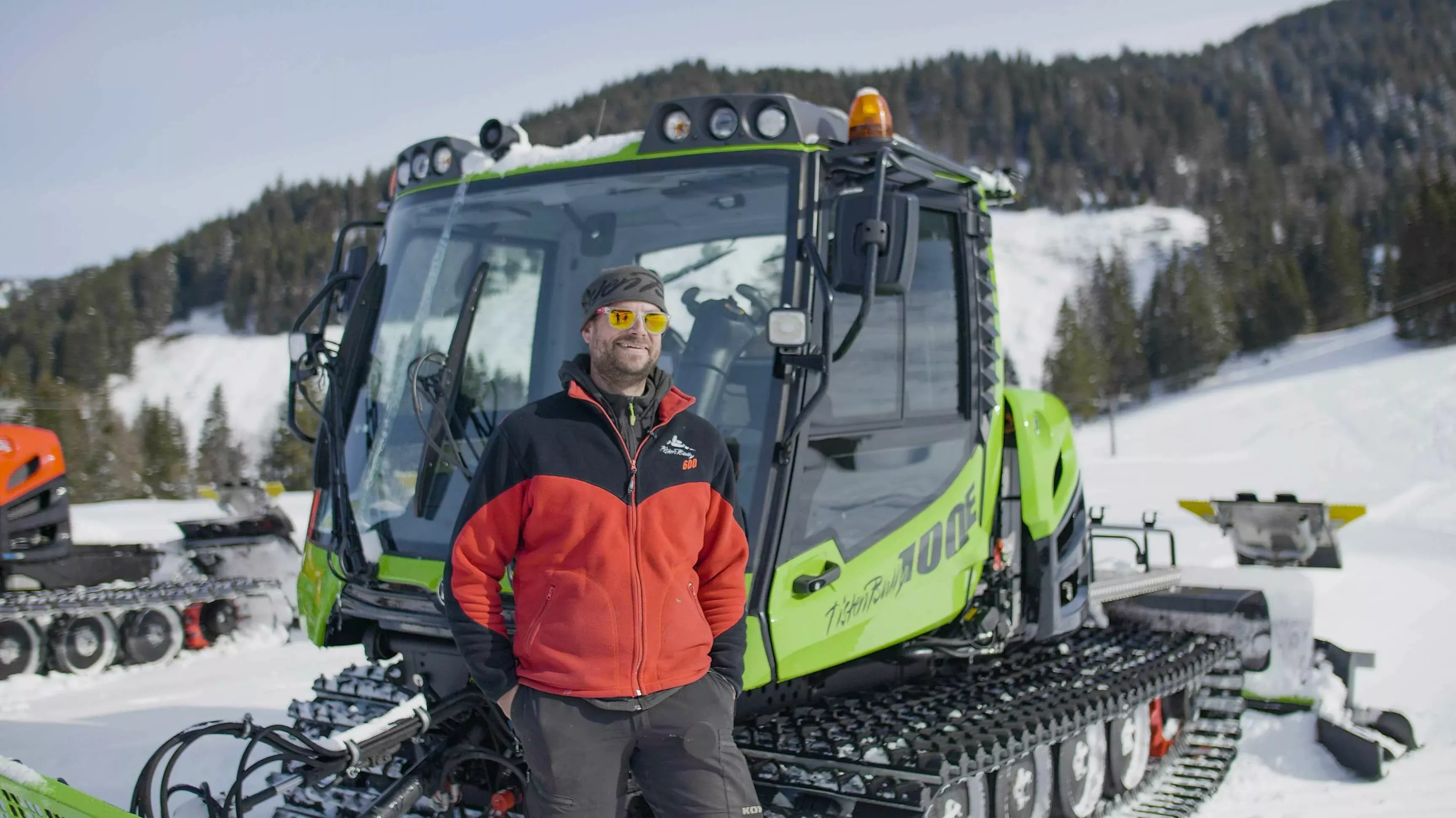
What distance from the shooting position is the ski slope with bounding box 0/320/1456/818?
5594 millimetres

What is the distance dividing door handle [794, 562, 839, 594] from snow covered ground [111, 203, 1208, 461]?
6753cm

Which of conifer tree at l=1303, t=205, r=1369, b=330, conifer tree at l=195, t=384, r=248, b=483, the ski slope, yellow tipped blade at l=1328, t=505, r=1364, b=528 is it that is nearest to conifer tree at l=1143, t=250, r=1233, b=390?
conifer tree at l=1303, t=205, r=1369, b=330

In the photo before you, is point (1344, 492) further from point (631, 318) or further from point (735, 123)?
point (631, 318)

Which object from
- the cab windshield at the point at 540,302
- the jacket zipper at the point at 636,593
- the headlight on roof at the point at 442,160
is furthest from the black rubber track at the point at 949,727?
the headlight on roof at the point at 442,160

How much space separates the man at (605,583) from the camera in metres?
2.48

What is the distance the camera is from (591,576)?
2471mm

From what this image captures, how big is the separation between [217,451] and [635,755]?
61048mm

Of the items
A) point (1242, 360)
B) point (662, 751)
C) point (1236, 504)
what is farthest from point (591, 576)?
point (1242, 360)

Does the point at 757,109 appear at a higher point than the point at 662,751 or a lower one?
higher

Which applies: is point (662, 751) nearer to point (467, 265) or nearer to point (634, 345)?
point (634, 345)

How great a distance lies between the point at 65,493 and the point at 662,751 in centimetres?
886

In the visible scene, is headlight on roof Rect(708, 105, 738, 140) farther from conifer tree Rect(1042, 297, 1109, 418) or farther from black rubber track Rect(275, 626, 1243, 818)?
conifer tree Rect(1042, 297, 1109, 418)

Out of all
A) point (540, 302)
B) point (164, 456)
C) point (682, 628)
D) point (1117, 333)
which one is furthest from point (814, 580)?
point (1117, 333)

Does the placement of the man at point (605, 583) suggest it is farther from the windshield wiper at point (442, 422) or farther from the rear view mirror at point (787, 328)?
the windshield wiper at point (442, 422)
